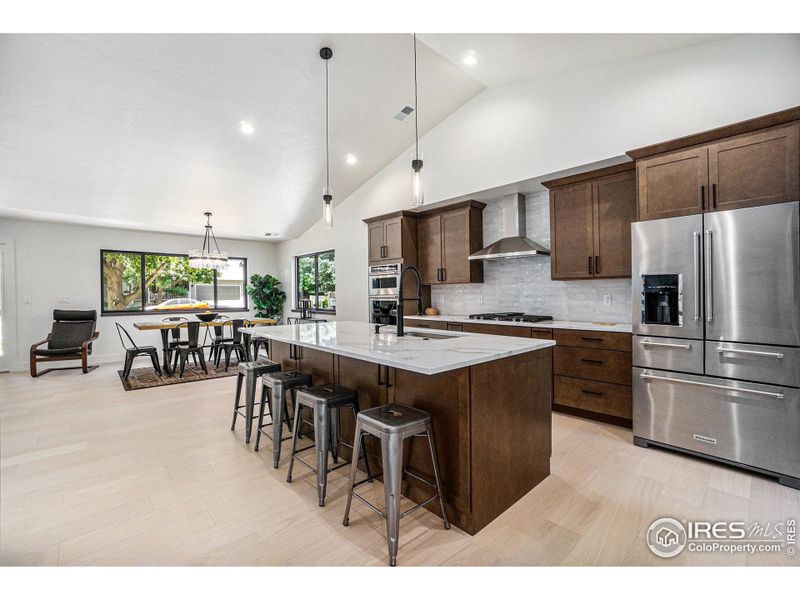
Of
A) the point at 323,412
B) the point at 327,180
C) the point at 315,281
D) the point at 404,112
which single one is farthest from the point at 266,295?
the point at 323,412

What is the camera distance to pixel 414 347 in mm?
2105

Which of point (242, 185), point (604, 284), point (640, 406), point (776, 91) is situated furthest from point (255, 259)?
point (776, 91)

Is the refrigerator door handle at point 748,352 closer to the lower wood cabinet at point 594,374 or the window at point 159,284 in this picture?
the lower wood cabinet at point 594,374

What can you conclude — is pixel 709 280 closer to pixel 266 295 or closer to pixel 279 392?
pixel 279 392

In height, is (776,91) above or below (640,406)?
above

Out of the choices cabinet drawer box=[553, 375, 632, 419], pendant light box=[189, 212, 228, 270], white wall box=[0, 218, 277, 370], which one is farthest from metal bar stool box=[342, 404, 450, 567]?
white wall box=[0, 218, 277, 370]

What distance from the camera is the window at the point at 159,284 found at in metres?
6.68

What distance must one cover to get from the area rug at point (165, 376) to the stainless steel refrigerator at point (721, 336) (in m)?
5.00

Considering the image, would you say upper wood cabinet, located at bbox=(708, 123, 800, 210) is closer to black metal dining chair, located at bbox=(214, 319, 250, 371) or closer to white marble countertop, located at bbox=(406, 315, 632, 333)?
white marble countertop, located at bbox=(406, 315, 632, 333)

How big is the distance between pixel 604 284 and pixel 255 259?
6.86 metres

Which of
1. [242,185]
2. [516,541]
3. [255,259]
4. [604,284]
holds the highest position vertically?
[242,185]

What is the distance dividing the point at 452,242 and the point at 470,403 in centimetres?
322
